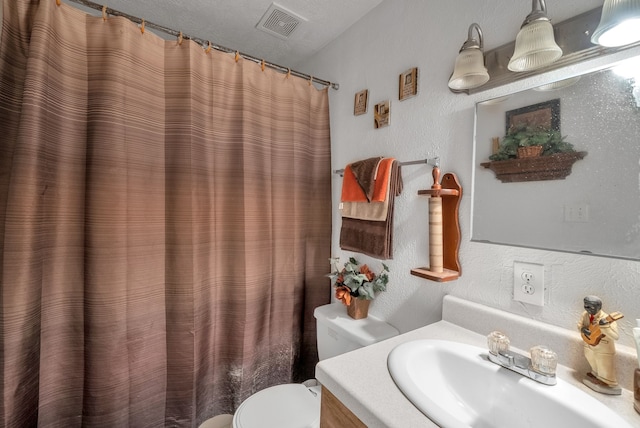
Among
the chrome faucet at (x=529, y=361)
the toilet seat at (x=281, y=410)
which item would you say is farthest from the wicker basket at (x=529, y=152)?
the toilet seat at (x=281, y=410)

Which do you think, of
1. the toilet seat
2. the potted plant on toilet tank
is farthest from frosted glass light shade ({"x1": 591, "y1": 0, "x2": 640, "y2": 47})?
the toilet seat

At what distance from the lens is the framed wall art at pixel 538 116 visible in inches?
30.5

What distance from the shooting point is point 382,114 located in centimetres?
131

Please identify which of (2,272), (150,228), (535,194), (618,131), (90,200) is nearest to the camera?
(618,131)

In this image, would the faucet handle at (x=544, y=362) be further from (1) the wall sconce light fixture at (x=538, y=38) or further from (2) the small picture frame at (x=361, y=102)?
(2) the small picture frame at (x=361, y=102)

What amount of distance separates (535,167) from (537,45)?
32cm

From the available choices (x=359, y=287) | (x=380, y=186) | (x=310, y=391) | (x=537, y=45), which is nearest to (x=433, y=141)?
(x=380, y=186)

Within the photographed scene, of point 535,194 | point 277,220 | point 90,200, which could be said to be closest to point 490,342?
point 535,194

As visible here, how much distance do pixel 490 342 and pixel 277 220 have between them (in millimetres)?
1050

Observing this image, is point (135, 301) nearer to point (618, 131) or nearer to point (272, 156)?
point (272, 156)

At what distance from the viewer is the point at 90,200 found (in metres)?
1.04

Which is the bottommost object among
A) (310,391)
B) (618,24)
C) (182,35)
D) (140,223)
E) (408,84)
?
(310,391)

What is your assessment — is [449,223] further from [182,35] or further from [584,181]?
[182,35]

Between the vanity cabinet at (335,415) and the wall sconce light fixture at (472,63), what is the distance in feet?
3.30
